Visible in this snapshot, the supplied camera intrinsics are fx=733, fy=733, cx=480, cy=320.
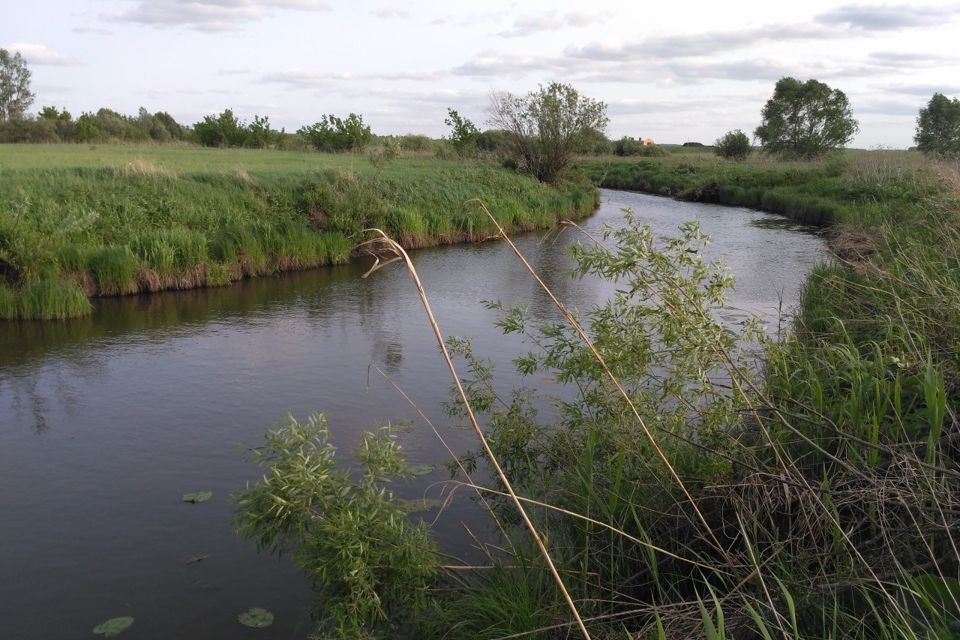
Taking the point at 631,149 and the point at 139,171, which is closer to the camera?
the point at 139,171

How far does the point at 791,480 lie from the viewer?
10.5 feet

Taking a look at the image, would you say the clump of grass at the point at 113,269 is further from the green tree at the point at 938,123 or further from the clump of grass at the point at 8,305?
the green tree at the point at 938,123

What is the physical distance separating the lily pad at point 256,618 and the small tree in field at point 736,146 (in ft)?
176

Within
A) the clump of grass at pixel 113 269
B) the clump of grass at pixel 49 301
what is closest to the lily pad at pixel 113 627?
the clump of grass at pixel 49 301

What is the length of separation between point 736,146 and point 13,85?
66.2 meters

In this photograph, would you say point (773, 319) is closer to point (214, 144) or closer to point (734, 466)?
point (734, 466)

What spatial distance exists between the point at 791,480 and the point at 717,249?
1571 cm

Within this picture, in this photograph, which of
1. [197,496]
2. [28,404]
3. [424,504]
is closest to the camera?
[424,504]

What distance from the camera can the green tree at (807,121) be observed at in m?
49.0

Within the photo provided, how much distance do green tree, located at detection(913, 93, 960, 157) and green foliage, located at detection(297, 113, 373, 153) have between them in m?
30.9

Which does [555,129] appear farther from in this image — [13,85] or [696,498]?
[13,85]

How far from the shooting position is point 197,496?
19.6 feet

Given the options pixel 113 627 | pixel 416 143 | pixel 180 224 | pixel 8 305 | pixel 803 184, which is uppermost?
pixel 416 143

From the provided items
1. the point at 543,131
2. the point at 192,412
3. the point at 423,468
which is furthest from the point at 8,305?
the point at 543,131
